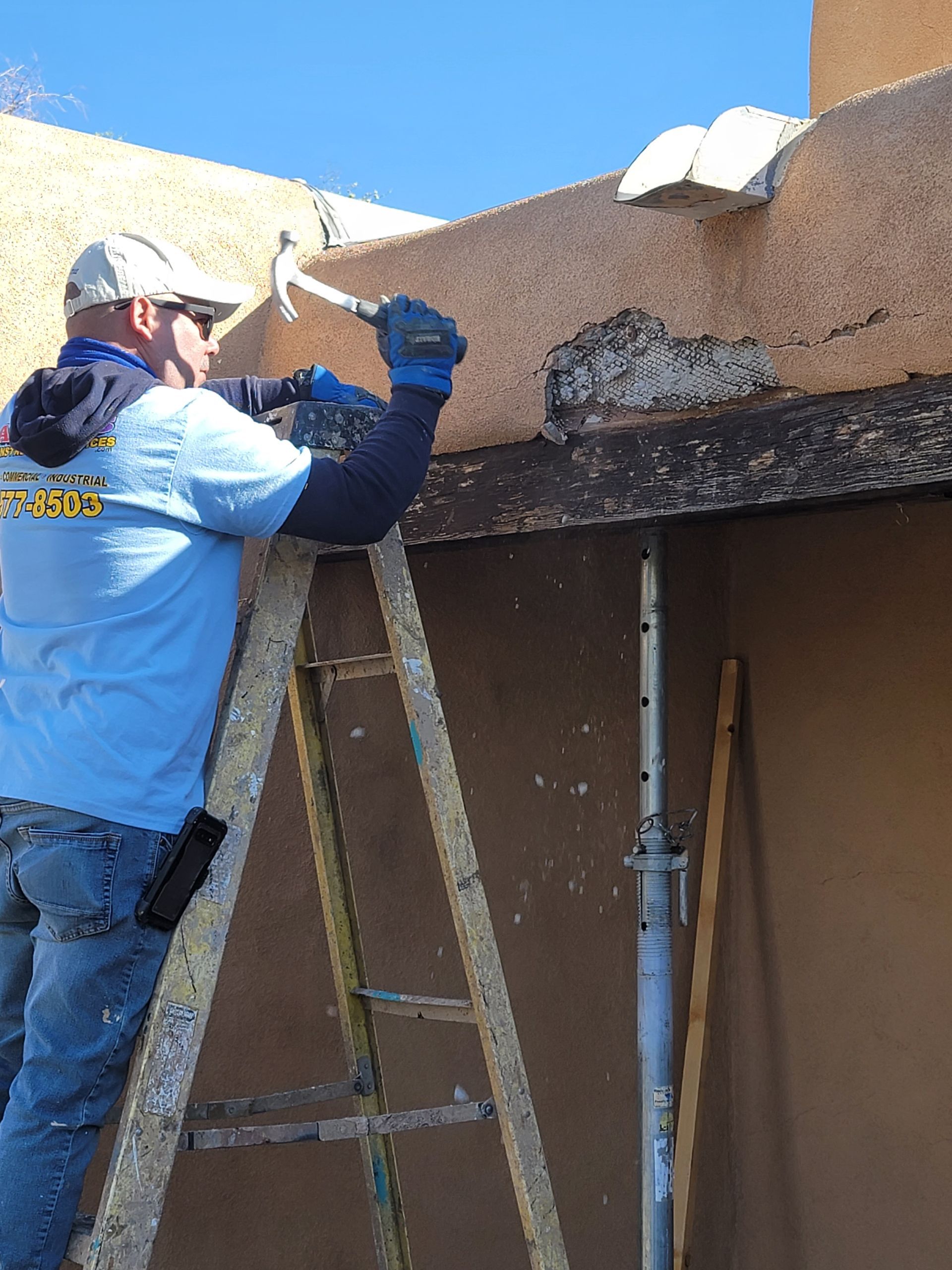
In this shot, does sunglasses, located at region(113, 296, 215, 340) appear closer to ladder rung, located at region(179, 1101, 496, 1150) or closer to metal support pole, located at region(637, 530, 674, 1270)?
metal support pole, located at region(637, 530, 674, 1270)

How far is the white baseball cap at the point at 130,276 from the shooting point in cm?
167

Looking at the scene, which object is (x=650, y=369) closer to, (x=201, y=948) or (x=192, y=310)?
(x=192, y=310)

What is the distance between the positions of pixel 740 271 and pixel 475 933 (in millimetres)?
1055

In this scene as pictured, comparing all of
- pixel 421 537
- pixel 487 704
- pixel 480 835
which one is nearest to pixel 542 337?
pixel 421 537

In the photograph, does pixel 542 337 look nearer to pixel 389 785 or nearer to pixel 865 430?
pixel 865 430

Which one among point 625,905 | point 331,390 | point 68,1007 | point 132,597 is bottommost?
point 68,1007

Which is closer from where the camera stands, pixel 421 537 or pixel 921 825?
pixel 421 537

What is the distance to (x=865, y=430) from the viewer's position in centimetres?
176

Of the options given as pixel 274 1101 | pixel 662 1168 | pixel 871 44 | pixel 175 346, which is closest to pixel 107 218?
pixel 175 346

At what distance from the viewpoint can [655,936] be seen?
2.25 metres

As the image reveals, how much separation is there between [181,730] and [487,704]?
54.4 inches

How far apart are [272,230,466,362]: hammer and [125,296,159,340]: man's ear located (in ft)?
0.65

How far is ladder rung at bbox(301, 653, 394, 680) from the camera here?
75.7 inches

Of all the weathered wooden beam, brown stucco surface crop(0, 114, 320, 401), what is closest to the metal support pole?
the weathered wooden beam
